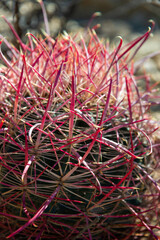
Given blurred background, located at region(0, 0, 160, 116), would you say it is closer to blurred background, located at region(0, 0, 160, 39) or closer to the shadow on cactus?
blurred background, located at region(0, 0, 160, 39)

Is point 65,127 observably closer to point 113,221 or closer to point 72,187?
point 72,187

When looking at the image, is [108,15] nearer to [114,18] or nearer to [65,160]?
[114,18]

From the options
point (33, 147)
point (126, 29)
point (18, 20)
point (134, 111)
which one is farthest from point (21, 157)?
point (126, 29)

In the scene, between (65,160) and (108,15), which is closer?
(65,160)

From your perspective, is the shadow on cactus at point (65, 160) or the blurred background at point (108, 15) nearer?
the shadow on cactus at point (65, 160)

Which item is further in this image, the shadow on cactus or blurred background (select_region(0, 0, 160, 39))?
blurred background (select_region(0, 0, 160, 39))

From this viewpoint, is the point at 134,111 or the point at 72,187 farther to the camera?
the point at 134,111

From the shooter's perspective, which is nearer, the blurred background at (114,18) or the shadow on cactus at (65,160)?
the shadow on cactus at (65,160)

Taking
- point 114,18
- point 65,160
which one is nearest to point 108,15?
point 114,18

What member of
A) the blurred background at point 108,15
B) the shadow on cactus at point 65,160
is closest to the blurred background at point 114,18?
the blurred background at point 108,15

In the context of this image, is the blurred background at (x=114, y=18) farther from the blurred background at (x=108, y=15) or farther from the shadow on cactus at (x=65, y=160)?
the shadow on cactus at (x=65, y=160)

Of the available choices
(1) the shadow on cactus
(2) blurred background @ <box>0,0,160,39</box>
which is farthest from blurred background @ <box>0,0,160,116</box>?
(1) the shadow on cactus
